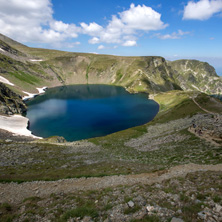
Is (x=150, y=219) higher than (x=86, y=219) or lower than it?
higher

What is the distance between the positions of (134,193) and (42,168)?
61.7ft

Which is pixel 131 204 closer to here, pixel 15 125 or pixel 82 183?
pixel 82 183

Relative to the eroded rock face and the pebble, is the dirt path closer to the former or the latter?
the pebble

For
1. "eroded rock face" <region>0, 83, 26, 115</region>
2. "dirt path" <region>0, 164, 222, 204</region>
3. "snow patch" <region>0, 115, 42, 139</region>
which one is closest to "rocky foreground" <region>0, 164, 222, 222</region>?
"dirt path" <region>0, 164, 222, 204</region>

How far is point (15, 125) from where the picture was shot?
88.9 m

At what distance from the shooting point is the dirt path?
17938 millimetres

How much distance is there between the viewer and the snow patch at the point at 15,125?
263ft

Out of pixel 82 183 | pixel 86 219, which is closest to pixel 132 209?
pixel 86 219

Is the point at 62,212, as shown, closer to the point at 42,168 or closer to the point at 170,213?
the point at 170,213

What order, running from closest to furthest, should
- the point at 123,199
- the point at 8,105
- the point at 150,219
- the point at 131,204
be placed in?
the point at 150,219 → the point at 131,204 → the point at 123,199 → the point at 8,105

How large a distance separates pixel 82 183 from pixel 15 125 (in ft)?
282

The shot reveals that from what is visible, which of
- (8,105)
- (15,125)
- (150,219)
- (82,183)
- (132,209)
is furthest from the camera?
(8,105)

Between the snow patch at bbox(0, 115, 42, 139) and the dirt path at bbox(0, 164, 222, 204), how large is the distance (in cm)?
6241

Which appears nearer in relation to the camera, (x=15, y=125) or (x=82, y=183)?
(x=82, y=183)
